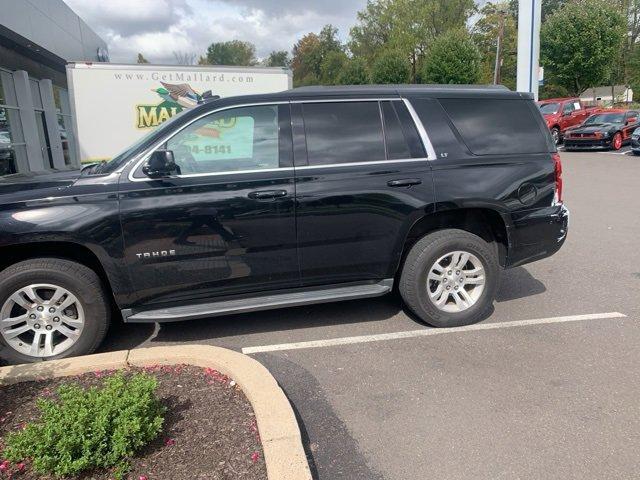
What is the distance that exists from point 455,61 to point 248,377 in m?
38.6

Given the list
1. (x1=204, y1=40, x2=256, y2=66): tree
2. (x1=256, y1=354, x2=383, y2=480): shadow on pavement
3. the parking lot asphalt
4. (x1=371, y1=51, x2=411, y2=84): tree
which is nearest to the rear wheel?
the parking lot asphalt

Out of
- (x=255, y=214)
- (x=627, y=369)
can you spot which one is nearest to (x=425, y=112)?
(x=255, y=214)

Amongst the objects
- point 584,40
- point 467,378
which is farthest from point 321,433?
point 584,40

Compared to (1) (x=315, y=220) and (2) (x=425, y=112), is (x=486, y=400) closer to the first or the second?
(1) (x=315, y=220)

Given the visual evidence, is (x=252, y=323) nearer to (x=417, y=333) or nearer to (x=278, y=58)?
(x=417, y=333)

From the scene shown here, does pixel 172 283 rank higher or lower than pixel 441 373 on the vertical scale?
higher

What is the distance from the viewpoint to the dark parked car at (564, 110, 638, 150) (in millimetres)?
19859

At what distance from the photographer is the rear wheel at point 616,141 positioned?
19.9 metres

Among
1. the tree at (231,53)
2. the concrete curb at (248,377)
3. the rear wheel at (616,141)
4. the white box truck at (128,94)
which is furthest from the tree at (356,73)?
the tree at (231,53)

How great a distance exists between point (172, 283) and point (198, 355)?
73cm

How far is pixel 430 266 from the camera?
4.23 metres

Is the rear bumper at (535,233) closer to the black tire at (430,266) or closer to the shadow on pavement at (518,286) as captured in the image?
the black tire at (430,266)

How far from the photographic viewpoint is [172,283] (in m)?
3.84

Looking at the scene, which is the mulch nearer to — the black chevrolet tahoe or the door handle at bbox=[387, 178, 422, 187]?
the black chevrolet tahoe
